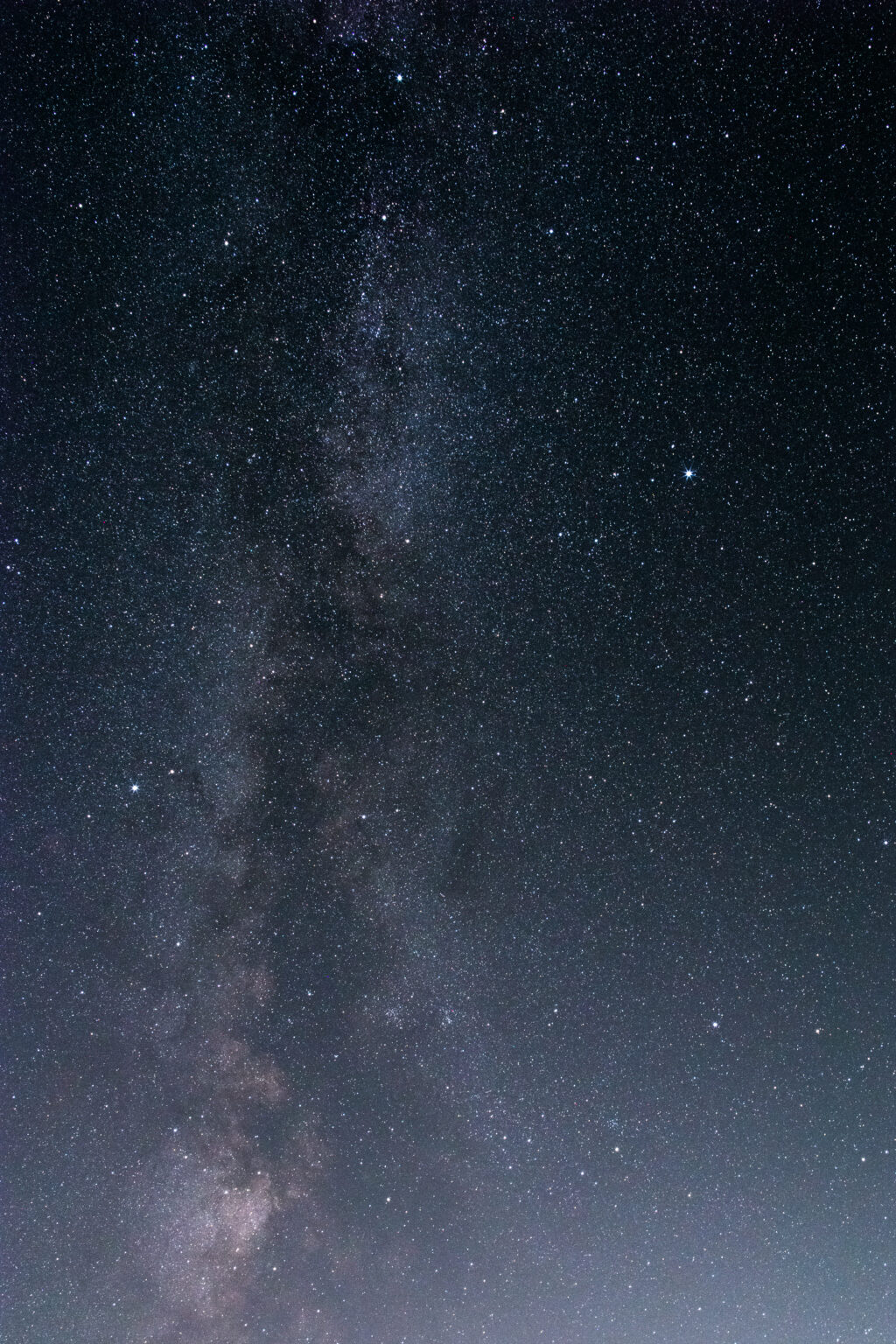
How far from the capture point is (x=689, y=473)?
743cm

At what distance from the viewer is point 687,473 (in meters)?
7.43

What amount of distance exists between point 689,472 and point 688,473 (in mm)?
11

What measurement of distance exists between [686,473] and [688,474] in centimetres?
2

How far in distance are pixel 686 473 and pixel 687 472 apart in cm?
1

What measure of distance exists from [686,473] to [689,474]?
0.09 feet

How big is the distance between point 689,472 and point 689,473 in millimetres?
10

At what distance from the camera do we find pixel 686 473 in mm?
7430

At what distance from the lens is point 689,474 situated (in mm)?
7434

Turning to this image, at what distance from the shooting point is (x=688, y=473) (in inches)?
293

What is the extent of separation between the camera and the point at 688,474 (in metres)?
7.44

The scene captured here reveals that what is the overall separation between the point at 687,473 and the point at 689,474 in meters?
0.02

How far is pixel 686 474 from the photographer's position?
24.4ft

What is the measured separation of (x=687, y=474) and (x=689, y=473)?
0.06ft
